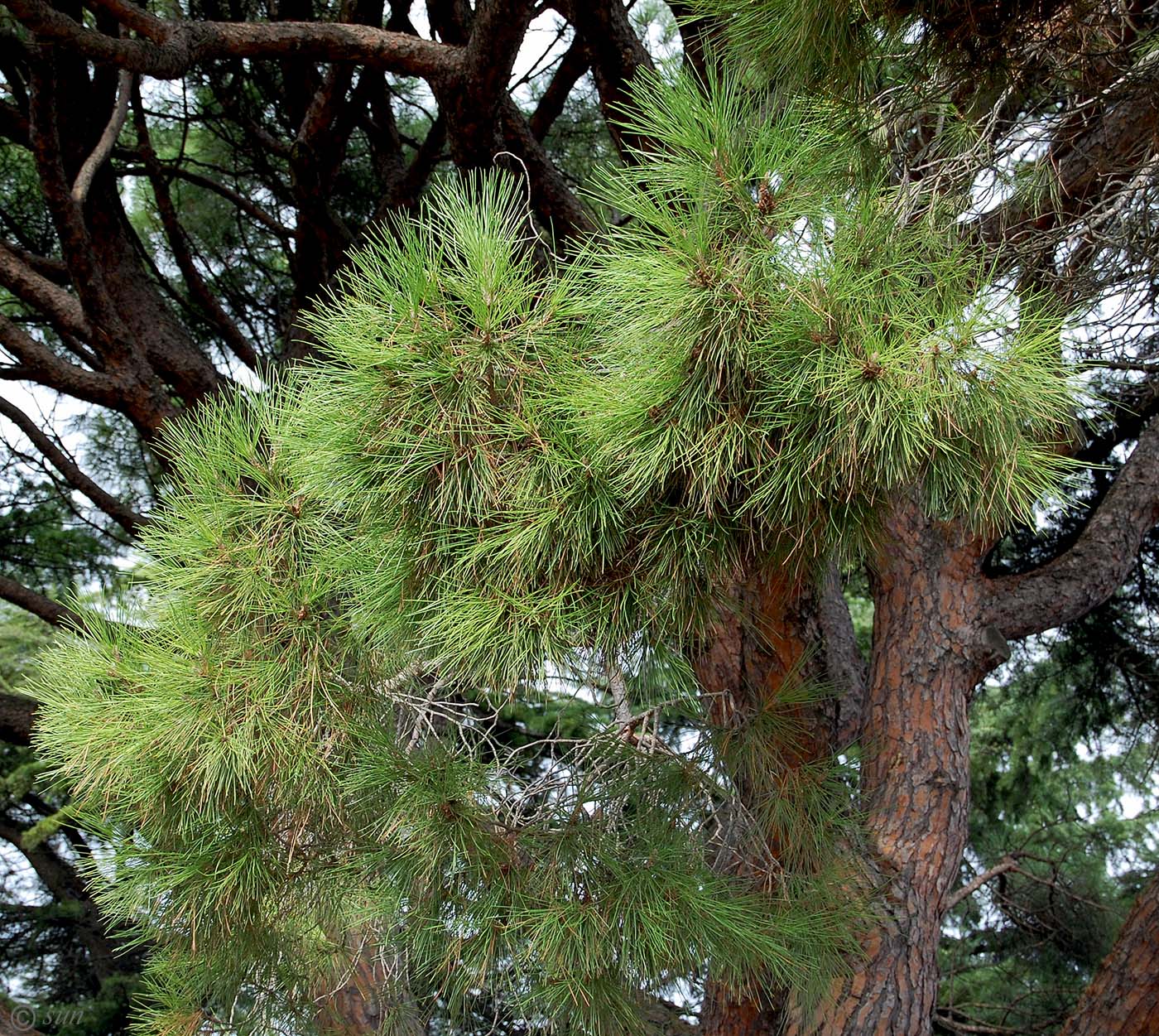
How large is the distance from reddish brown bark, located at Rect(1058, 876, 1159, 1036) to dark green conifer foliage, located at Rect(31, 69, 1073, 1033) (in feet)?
2.00

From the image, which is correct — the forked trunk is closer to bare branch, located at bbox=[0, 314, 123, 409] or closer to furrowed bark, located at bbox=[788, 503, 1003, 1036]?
furrowed bark, located at bbox=[788, 503, 1003, 1036]

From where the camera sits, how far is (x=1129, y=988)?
5.26 ft

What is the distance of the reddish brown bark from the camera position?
159cm

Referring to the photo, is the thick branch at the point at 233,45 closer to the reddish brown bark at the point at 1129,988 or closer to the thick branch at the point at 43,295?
the thick branch at the point at 43,295

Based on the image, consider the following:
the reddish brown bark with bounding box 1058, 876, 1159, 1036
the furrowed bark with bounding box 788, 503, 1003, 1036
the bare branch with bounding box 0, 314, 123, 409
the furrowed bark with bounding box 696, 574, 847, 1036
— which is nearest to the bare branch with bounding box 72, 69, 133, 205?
the bare branch with bounding box 0, 314, 123, 409

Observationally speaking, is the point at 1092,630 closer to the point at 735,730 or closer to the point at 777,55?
the point at 735,730

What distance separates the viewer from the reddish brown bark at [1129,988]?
1.59 metres

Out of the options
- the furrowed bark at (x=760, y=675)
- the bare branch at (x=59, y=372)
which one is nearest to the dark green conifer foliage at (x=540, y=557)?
the furrowed bark at (x=760, y=675)

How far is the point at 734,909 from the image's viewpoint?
1032 millimetres

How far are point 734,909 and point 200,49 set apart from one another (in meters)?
1.27

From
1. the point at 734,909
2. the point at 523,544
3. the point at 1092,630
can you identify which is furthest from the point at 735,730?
the point at 1092,630

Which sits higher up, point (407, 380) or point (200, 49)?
point (200, 49)

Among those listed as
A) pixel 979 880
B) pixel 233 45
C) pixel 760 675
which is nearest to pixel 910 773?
pixel 760 675

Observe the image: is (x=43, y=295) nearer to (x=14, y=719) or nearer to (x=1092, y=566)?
(x=14, y=719)
